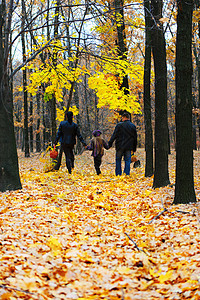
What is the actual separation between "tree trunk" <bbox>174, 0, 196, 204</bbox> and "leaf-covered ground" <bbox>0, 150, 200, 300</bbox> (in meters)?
0.44

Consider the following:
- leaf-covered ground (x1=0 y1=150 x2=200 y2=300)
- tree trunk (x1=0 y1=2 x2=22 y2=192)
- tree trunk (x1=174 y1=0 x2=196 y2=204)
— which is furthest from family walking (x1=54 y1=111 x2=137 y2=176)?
tree trunk (x1=174 y1=0 x2=196 y2=204)

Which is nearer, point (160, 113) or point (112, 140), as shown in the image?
point (160, 113)

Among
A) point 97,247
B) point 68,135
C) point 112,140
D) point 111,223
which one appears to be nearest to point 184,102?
point 111,223

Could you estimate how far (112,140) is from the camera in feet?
31.6

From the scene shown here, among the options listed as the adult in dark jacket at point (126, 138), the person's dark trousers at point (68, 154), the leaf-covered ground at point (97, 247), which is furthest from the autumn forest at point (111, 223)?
the adult in dark jacket at point (126, 138)

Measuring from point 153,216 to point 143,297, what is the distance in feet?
8.49

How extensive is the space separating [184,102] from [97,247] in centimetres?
319

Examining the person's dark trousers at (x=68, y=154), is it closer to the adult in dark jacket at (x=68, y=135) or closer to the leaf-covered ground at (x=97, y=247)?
the adult in dark jacket at (x=68, y=135)

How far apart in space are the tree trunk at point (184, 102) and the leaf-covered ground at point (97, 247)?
44 cm

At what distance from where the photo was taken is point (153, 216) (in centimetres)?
522

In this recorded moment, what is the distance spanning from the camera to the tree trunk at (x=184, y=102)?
5.26 metres

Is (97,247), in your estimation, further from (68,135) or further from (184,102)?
(68,135)

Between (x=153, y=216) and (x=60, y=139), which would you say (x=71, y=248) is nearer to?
(x=153, y=216)

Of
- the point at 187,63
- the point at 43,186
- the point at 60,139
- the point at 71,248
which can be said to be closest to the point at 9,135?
Answer: the point at 43,186
